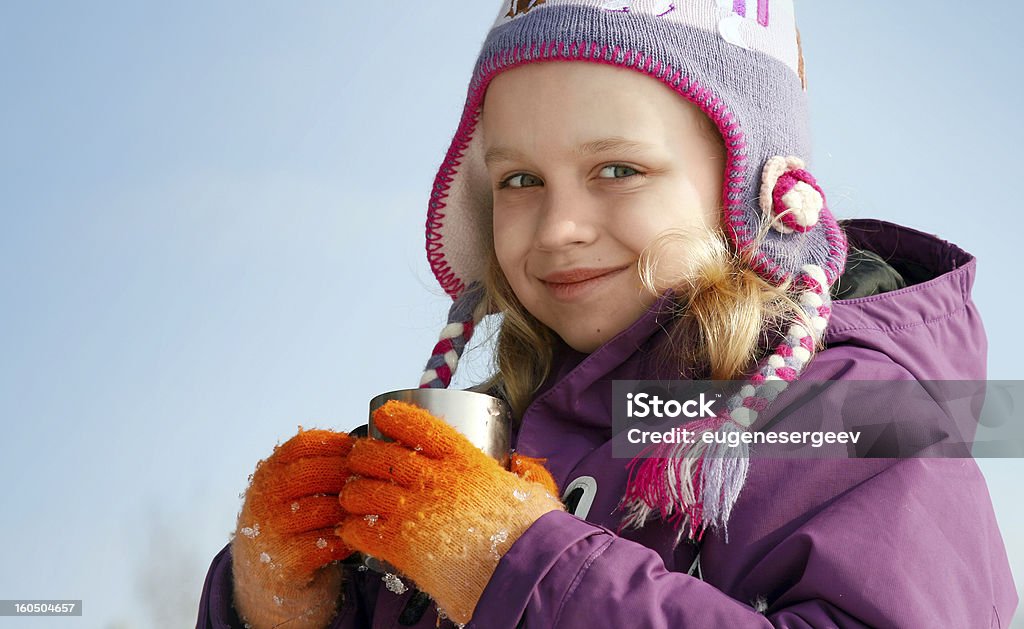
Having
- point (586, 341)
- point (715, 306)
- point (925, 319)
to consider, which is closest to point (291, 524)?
point (586, 341)

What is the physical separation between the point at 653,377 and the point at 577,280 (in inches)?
7.4

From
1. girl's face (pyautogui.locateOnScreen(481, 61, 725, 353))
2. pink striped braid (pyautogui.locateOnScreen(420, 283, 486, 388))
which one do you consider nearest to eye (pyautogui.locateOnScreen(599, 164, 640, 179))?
girl's face (pyautogui.locateOnScreen(481, 61, 725, 353))

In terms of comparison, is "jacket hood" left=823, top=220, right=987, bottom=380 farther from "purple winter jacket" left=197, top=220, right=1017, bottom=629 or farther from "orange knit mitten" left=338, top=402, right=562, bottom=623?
"orange knit mitten" left=338, top=402, right=562, bottom=623

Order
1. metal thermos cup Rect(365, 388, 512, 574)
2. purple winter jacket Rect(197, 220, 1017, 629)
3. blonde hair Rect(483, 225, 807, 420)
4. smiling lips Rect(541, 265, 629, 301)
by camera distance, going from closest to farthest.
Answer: purple winter jacket Rect(197, 220, 1017, 629)
metal thermos cup Rect(365, 388, 512, 574)
blonde hair Rect(483, 225, 807, 420)
smiling lips Rect(541, 265, 629, 301)

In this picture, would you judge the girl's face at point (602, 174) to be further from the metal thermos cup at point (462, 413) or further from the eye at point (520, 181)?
the metal thermos cup at point (462, 413)

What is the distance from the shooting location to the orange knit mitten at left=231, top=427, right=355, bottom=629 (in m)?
1.44

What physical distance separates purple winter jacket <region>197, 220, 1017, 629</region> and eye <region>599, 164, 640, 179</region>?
212 mm

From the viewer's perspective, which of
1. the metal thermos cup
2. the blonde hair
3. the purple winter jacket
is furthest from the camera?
the blonde hair

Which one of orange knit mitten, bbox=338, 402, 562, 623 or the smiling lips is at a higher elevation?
the smiling lips

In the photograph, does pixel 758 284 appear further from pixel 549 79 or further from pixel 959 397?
pixel 549 79

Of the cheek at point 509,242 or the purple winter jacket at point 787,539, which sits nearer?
the purple winter jacket at point 787,539

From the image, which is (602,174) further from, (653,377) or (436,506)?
(436,506)

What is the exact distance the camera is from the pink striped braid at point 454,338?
1924 mm

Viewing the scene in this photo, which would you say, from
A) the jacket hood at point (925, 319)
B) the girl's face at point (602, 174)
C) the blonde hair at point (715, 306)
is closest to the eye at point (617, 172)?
the girl's face at point (602, 174)
